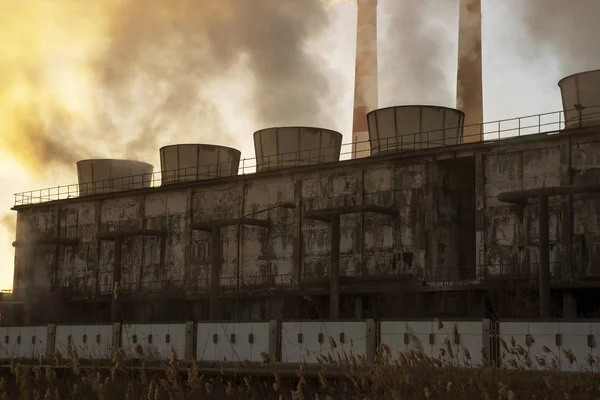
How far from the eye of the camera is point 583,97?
122 ft

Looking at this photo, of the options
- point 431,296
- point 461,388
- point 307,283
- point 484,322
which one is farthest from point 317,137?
point 461,388

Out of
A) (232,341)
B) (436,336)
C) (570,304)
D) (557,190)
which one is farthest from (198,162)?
(436,336)

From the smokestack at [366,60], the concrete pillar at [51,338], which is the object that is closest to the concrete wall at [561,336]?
the concrete pillar at [51,338]

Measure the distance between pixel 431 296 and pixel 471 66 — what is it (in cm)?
2322

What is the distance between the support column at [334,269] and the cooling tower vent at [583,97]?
414 inches

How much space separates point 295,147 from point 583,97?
15261 mm

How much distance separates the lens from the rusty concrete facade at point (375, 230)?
34438 mm

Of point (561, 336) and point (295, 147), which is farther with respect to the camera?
point (295, 147)

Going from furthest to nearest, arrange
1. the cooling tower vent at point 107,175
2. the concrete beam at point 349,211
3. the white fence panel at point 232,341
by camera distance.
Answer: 1. the cooling tower vent at point 107,175
2. the concrete beam at point 349,211
3. the white fence panel at point 232,341

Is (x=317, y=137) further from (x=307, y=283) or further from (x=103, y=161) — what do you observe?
(x=103, y=161)

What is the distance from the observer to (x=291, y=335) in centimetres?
2486

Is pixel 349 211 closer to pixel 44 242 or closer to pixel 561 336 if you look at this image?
pixel 561 336

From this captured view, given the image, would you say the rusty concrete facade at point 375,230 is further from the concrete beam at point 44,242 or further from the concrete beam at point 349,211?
the concrete beam at point 44,242

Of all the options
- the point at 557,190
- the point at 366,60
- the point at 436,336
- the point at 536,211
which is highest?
the point at 366,60
